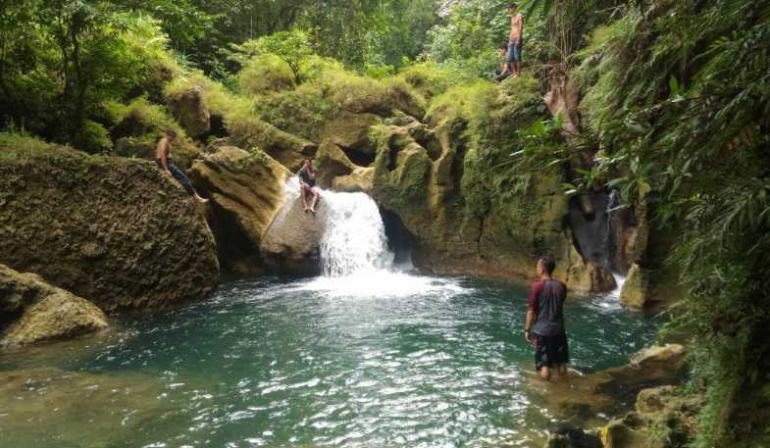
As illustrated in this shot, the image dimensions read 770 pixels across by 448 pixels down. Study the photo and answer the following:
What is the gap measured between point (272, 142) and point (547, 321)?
13.9 m

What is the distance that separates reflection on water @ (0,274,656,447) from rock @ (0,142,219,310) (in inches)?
32.0

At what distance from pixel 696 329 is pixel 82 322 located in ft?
31.0

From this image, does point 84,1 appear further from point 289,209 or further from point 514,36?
point 514,36

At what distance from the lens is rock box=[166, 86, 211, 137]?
17.4 metres

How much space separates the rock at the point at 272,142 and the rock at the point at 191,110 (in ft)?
3.27

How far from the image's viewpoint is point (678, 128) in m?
2.36

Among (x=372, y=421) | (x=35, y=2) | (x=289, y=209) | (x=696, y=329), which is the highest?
(x=35, y=2)

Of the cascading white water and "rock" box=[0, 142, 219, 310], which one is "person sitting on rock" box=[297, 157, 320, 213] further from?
"rock" box=[0, 142, 219, 310]

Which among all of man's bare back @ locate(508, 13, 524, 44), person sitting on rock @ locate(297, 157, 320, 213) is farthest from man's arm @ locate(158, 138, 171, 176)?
man's bare back @ locate(508, 13, 524, 44)

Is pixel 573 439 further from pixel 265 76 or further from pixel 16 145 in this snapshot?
pixel 265 76

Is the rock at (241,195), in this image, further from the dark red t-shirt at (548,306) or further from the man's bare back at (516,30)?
the dark red t-shirt at (548,306)

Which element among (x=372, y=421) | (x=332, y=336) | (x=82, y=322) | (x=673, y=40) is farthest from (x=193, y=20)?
(x=673, y=40)

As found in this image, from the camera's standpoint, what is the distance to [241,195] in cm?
1605

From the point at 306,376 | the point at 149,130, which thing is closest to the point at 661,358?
the point at 306,376
